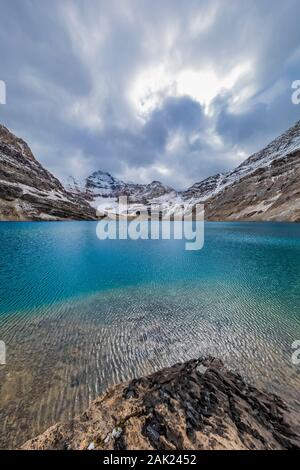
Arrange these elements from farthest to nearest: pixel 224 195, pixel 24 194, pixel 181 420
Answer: pixel 224 195 < pixel 24 194 < pixel 181 420

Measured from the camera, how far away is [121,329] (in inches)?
420

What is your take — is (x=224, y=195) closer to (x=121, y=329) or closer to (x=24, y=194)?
(x=24, y=194)

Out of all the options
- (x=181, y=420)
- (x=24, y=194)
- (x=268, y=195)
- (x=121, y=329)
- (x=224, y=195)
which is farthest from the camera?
(x=224, y=195)

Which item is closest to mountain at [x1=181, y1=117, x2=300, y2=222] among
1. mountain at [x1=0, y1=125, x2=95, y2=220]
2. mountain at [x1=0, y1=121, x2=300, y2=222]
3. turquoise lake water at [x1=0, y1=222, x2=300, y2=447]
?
mountain at [x1=0, y1=121, x2=300, y2=222]

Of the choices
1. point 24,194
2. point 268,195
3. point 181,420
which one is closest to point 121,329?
point 181,420

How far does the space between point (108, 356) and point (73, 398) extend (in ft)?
7.30

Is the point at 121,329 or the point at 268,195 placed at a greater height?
the point at 268,195

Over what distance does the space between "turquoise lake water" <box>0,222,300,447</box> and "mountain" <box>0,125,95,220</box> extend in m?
113

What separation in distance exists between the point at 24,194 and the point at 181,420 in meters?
147

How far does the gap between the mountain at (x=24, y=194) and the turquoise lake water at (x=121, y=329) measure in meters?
113

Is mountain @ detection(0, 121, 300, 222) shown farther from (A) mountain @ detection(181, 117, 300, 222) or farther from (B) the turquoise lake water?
(B) the turquoise lake water
